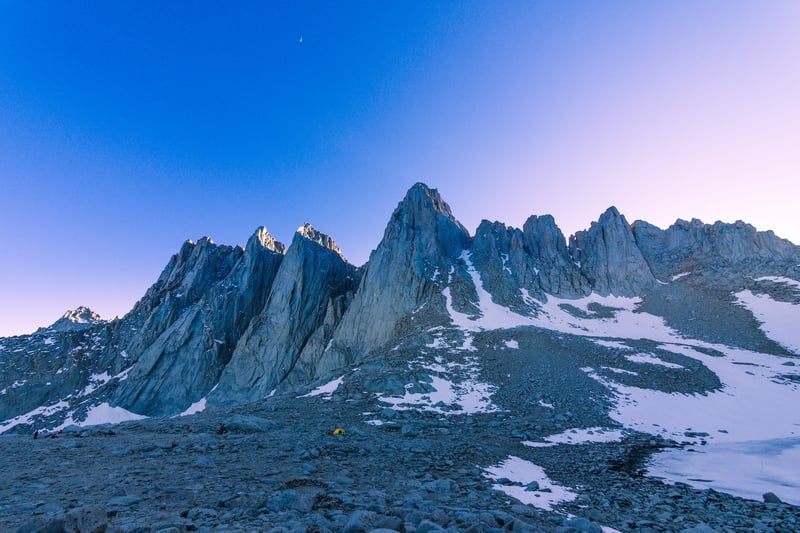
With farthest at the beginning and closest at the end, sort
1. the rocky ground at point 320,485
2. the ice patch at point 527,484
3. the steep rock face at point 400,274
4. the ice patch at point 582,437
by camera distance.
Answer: the steep rock face at point 400,274, the ice patch at point 582,437, the ice patch at point 527,484, the rocky ground at point 320,485

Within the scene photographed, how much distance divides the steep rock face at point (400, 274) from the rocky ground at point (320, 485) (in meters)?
36.6

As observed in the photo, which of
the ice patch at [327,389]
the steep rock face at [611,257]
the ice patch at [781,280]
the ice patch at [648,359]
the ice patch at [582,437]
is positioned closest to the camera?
the ice patch at [582,437]

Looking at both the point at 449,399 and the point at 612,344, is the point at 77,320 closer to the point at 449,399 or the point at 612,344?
the point at 449,399

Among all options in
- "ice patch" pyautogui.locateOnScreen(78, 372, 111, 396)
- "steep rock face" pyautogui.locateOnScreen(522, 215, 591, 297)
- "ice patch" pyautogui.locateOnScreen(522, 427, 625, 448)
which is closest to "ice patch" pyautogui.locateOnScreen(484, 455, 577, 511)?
"ice patch" pyautogui.locateOnScreen(522, 427, 625, 448)

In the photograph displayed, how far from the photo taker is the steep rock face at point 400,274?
210ft

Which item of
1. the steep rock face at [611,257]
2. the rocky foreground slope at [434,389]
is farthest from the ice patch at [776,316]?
the steep rock face at [611,257]

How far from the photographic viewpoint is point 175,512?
23.6 ft

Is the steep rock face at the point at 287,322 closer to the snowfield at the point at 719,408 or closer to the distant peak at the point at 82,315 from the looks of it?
the snowfield at the point at 719,408

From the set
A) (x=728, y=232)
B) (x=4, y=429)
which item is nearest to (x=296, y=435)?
(x=4, y=429)

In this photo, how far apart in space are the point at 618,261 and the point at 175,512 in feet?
298

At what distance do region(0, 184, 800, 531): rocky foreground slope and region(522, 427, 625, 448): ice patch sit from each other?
192 mm

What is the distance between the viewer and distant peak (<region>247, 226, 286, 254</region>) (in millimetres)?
93812

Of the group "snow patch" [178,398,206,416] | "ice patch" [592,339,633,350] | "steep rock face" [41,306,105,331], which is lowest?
"snow patch" [178,398,206,416]

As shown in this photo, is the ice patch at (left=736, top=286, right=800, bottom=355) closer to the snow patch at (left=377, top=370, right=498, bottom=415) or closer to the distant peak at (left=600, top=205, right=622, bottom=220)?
the distant peak at (left=600, top=205, right=622, bottom=220)
